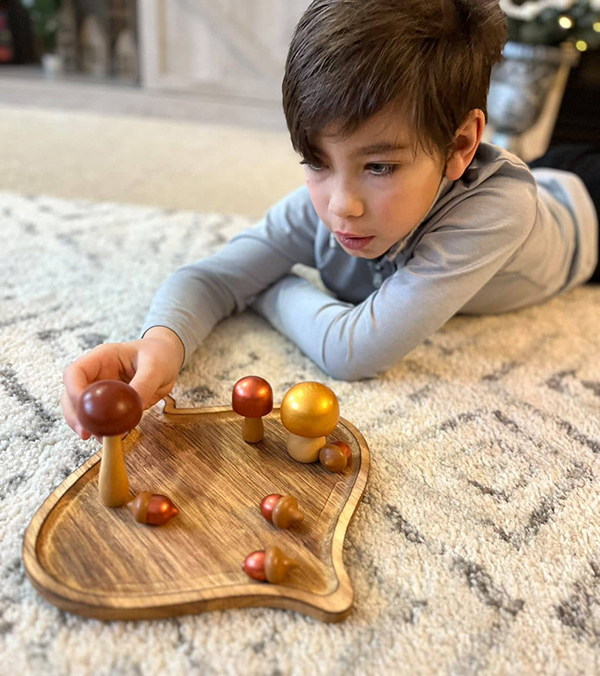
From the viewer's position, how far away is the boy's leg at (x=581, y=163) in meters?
1.07

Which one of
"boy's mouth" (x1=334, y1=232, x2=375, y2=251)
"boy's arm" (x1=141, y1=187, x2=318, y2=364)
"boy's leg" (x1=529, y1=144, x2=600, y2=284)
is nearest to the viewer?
"boy's mouth" (x1=334, y1=232, x2=375, y2=251)

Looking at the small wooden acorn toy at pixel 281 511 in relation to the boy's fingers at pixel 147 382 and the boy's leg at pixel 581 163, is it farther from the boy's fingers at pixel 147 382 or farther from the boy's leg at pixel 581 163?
the boy's leg at pixel 581 163

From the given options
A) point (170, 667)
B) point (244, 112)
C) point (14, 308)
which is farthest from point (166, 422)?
point (244, 112)

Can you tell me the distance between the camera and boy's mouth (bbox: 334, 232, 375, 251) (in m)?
0.66

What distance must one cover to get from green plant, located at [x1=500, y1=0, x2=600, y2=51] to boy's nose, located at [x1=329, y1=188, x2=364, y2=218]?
1338 mm

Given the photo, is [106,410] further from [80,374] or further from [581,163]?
[581,163]

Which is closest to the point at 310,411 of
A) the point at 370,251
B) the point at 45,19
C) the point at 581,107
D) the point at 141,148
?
the point at 370,251

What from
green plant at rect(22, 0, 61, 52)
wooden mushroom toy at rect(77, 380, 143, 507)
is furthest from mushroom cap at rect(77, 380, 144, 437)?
green plant at rect(22, 0, 61, 52)

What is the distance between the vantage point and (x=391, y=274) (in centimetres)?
78

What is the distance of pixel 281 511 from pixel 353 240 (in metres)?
0.31

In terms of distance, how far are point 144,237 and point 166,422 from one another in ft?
1.85

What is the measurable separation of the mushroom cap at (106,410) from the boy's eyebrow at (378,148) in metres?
0.31

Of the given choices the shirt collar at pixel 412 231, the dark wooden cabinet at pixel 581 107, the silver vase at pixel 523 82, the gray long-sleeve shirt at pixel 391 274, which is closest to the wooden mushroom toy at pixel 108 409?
the gray long-sleeve shirt at pixel 391 274

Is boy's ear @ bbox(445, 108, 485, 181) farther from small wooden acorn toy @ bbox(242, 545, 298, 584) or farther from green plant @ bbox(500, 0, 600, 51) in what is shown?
green plant @ bbox(500, 0, 600, 51)
